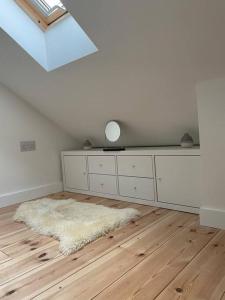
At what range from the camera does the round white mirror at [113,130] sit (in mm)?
2771

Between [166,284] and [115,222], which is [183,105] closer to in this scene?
[115,222]

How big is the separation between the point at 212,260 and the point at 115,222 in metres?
0.84

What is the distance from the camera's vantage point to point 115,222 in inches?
81.7

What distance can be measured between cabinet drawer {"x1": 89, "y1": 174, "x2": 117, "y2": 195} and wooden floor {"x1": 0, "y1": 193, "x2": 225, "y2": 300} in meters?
0.85

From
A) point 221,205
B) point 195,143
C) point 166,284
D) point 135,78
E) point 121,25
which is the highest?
point 121,25

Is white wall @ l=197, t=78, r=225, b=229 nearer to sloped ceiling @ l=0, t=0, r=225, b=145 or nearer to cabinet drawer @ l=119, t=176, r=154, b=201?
sloped ceiling @ l=0, t=0, r=225, b=145

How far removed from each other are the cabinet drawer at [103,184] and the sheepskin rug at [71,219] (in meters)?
0.34

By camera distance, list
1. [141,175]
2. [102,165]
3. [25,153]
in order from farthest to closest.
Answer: [25,153] → [102,165] → [141,175]

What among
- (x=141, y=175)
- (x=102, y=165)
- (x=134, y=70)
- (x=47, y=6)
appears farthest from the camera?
(x=102, y=165)

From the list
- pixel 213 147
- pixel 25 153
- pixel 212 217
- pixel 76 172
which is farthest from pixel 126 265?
pixel 25 153

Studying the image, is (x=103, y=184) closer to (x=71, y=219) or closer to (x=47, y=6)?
(x=71, y=219)

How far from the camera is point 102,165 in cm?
295

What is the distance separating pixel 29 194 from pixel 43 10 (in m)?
2.06

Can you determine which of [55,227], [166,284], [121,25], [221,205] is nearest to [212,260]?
[166,284]
